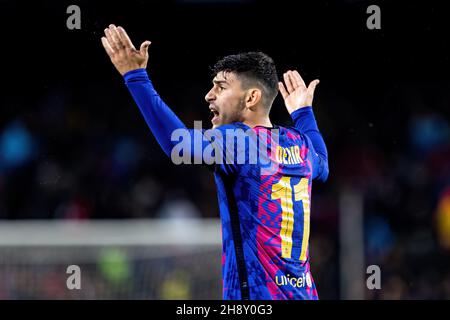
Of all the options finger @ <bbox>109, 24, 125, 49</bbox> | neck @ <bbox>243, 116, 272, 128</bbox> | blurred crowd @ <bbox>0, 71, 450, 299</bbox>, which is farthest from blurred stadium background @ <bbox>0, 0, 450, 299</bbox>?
finger @ <bbox>109, 24, 125, 49</bbox>

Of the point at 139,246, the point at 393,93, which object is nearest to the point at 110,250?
the point at 139,246

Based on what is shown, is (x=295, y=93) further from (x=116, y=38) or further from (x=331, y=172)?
(x=331, y=172)

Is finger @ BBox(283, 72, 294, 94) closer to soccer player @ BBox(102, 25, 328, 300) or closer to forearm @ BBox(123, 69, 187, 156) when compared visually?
soccer player @ BBox(102, 25, 328, 300)

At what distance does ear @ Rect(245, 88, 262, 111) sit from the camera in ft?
14.7

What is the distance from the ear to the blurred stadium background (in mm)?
4633

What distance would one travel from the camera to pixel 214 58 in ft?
39.1

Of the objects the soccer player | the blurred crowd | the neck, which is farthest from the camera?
the blurred crowd

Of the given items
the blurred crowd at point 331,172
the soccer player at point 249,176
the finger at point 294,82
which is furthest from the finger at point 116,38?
the blurred crowd at point 331,172

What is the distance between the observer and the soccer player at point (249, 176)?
163 inches

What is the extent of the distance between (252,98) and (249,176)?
535mm

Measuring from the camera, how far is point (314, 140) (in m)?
4.94

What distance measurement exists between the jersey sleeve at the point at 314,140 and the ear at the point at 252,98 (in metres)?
0.51

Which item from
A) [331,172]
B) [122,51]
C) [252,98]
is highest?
[331,172]

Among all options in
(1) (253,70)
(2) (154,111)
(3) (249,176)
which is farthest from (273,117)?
(2) (154,111)
